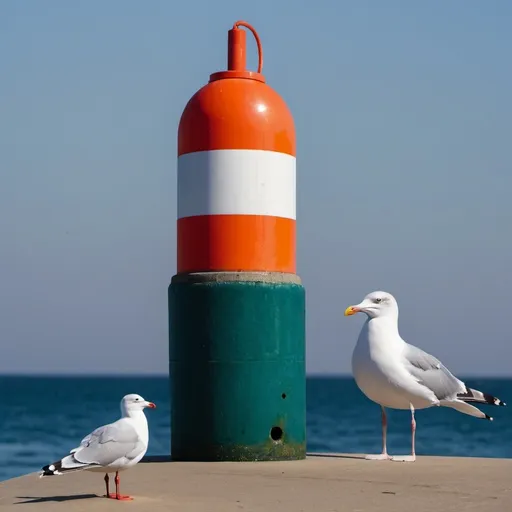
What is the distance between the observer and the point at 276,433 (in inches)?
420

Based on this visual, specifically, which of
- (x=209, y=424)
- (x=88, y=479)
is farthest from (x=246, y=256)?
(x=88, y=479)

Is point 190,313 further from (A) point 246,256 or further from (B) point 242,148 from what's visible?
(B) point 242,148

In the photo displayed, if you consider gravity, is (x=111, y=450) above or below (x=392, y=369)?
below

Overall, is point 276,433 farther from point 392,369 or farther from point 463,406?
point 463,406

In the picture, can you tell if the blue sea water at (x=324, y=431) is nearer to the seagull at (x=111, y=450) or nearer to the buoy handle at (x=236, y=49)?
the buoy handle at (x=236, y=49)

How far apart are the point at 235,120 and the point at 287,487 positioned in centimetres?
332

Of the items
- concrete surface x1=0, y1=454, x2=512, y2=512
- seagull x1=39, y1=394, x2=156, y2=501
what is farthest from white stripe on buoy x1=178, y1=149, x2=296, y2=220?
seagull x1=39, y1=394, x2=156, y2=501

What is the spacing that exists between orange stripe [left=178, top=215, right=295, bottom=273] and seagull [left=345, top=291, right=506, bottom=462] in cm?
80

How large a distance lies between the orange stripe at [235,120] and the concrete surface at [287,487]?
8.44 feet

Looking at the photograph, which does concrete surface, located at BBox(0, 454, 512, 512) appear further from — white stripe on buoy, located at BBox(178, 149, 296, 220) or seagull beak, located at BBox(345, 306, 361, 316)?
white stripe on buoy, located at BBox(178, 149, 296, 220)

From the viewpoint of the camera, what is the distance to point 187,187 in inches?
432

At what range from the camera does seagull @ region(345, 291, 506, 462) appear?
10.6 metres

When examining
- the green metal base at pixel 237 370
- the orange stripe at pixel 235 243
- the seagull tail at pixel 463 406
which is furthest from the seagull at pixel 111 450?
the seagull tail at pixel 463 406

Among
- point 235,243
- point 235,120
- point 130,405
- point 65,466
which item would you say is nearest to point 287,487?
point 130,405
